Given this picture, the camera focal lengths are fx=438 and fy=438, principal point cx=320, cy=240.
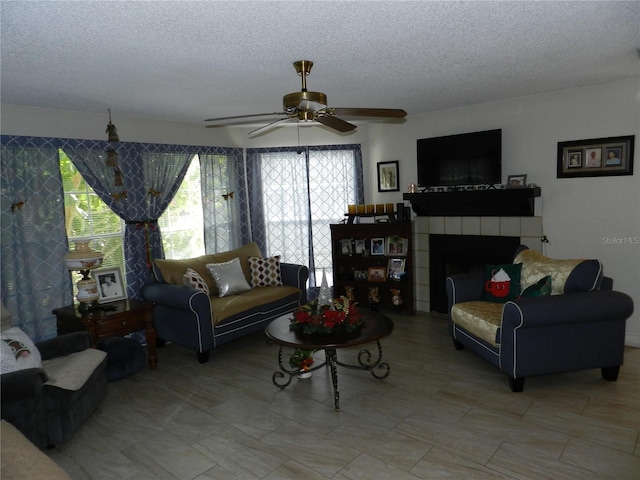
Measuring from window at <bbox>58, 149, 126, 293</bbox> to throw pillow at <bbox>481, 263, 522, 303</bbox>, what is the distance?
3619 millimetres

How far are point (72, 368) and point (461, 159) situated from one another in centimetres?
414

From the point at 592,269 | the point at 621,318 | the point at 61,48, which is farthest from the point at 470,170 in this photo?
the point at 61,48

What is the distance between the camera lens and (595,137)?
404 cm

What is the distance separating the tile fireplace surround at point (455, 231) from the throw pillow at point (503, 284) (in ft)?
2.55

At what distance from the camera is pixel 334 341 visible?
3.10 metres

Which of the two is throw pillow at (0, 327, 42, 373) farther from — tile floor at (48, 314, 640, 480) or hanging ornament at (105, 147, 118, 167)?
hanging ornament at (105, 147, 118, 167)

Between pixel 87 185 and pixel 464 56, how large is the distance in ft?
11.9

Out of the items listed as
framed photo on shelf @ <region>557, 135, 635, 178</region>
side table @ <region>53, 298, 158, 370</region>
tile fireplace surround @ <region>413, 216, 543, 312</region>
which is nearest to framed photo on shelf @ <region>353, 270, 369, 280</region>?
tile fireplace surround @ <region>413, 216, 543, 312</region>

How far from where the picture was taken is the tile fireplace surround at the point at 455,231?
451cm

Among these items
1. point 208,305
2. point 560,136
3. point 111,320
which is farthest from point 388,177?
point 111,320

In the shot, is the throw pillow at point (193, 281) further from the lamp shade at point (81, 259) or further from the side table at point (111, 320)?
the lamp shade at point (81, 259)

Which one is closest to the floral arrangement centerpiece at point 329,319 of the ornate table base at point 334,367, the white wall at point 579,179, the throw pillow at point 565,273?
the ornate table base at point 334,367

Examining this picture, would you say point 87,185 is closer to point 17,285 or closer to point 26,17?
point 17,285

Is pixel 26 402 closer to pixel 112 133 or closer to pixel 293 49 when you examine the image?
pixel 112 133
